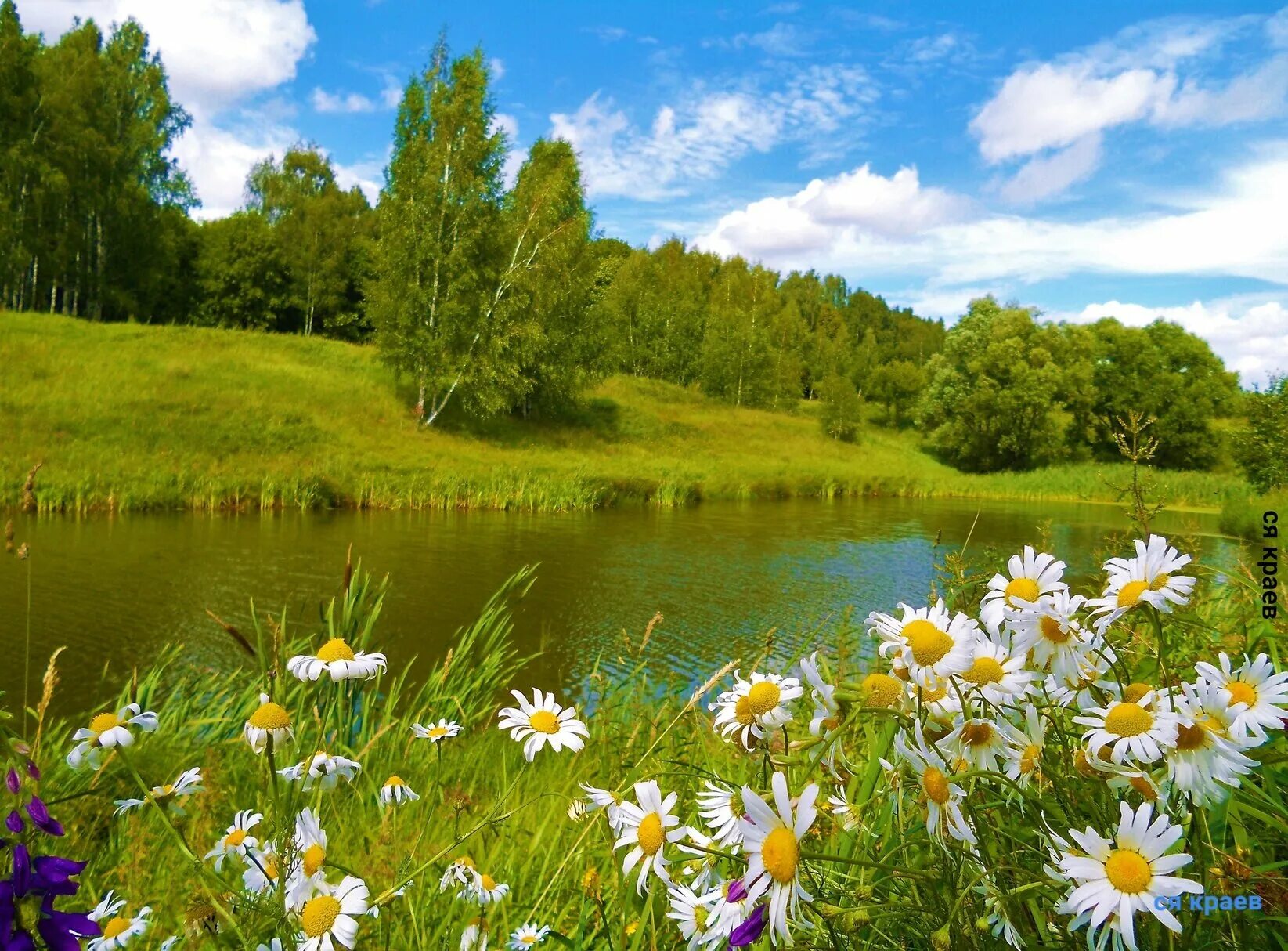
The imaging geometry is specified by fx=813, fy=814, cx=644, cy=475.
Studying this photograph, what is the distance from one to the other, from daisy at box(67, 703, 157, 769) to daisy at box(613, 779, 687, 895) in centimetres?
95

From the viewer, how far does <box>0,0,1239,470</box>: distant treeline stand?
1008 inches

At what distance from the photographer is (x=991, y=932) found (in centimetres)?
108

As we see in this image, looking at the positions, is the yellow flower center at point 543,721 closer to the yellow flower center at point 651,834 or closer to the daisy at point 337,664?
the daisy at point 337,664

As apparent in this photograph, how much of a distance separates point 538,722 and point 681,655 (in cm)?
741

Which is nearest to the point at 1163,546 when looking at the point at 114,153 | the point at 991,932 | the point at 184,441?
the point at 991,932

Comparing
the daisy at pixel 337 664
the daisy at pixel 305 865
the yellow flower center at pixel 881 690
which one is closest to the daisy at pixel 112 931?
the daisy at pixel 305 865

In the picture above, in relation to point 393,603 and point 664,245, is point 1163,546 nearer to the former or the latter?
point 393,603

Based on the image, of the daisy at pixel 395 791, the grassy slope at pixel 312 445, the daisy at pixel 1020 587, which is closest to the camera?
the daisy at pixel 1020 587

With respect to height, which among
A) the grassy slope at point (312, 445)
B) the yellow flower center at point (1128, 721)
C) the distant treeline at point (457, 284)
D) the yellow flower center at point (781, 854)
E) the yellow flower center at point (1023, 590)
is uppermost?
the distant treeline at point (457, 284)

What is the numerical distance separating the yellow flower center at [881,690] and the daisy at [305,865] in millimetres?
931

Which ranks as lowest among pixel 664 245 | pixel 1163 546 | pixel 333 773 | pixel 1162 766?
pixel 333 773

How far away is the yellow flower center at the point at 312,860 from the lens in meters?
1.34

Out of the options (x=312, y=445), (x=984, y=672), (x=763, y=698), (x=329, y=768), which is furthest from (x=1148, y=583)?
(x=312, y=445)

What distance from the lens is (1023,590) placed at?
1.22 m
